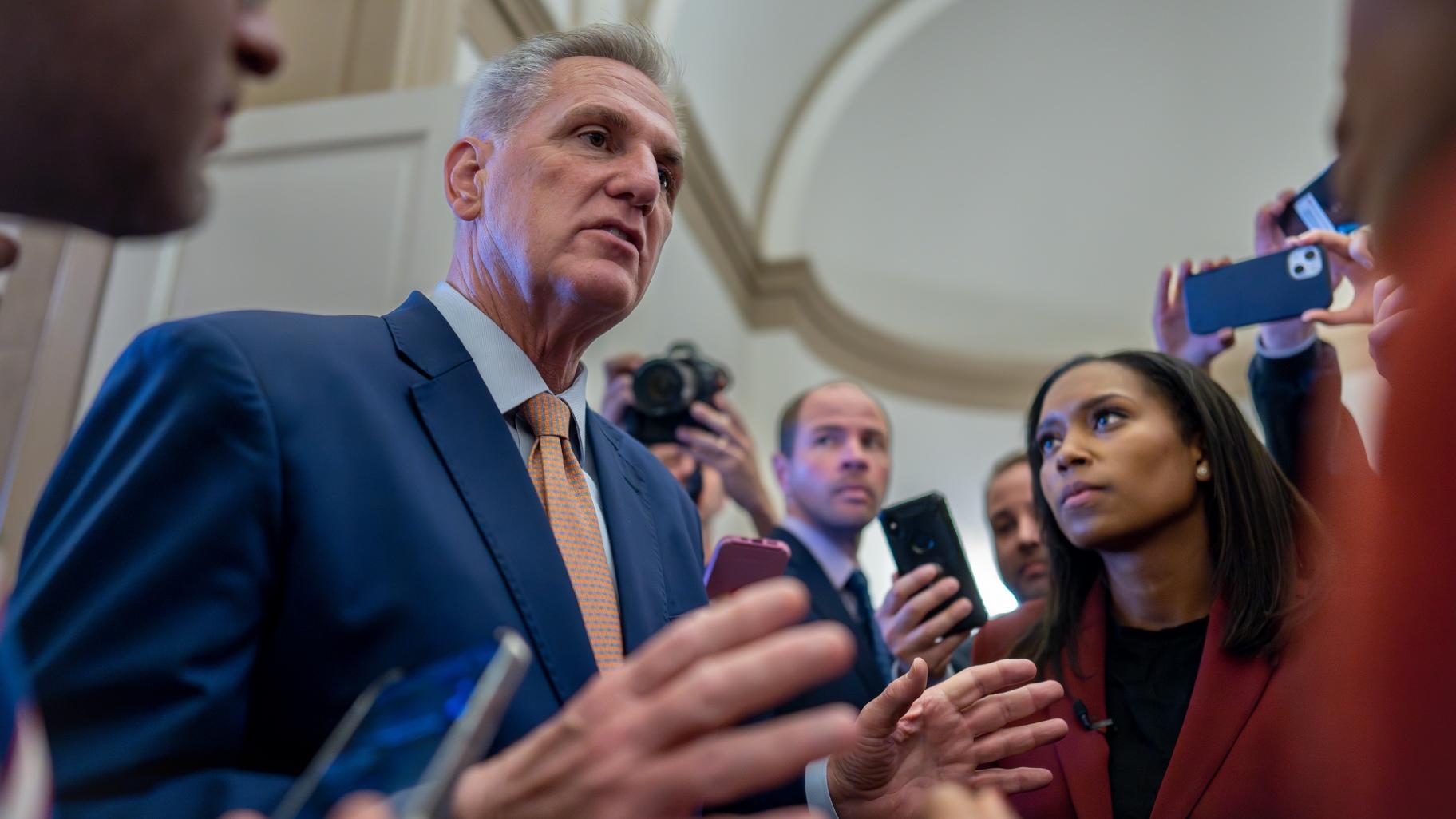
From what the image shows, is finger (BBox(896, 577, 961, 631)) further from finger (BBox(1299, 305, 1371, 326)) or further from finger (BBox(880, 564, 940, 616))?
finger (BBox(1299, 305, 1371, 326))

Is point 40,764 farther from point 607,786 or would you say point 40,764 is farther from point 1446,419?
point 1446,419

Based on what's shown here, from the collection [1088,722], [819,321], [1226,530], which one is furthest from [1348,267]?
[819,321]

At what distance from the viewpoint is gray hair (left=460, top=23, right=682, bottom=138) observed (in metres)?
1.71

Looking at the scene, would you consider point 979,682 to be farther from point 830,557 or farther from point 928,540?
point 830,557

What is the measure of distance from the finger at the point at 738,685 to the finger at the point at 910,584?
5.05 ft

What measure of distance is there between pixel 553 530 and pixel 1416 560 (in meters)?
0.85

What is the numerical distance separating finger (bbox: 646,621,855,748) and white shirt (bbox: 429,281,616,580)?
65cm

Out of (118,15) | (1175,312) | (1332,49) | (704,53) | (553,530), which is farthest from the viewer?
(1332,49)

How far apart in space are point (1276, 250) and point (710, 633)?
208 cm

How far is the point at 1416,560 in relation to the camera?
718 mm

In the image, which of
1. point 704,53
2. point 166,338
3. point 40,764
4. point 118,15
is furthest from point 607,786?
point 704,53

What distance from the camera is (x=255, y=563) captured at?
1106 millimetres

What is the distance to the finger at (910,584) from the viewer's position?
7.39 feet

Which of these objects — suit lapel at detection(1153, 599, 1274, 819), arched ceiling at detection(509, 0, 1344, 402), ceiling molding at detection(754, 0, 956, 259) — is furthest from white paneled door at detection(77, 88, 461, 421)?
ceiling molding at detection(754, 0, 956, 259)
